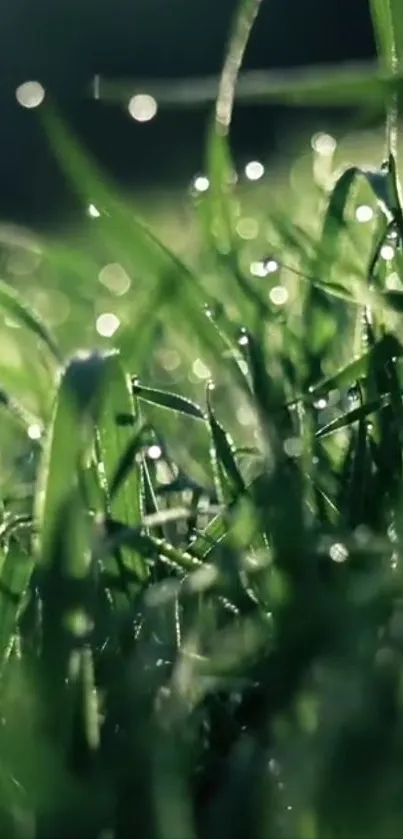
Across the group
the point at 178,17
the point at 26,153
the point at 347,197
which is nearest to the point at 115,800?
the point at 347,197

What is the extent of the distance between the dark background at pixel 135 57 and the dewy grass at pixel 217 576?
394 centimetres

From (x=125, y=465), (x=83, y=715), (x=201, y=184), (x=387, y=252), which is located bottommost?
(x=83, y=715)

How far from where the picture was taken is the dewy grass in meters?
0.36

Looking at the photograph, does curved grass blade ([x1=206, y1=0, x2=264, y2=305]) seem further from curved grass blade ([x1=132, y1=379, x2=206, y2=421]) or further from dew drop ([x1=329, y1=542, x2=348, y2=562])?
dew drop ([x1=329, y1=542, x2=348, y2=562])

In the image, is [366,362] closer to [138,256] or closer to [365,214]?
[138,256]

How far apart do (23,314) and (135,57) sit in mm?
6023

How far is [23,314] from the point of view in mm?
589

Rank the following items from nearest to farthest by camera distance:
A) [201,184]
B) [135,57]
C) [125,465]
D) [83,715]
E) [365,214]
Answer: [83,715] → [125,465] → [365,214] → [201,184] → [135,57]

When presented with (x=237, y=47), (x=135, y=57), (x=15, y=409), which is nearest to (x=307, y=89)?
(x=237, y=47)

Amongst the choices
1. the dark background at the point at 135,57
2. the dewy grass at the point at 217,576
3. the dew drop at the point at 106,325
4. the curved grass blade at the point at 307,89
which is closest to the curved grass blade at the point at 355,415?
the dewy grass at the point at 217,576

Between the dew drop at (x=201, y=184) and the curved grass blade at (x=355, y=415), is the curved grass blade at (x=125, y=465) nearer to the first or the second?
the curved grass blade at (x=355, y=415)

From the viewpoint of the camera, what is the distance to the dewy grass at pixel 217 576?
359 mm

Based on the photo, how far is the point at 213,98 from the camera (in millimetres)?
462

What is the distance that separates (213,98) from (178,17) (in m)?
6.29
